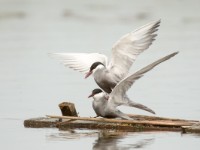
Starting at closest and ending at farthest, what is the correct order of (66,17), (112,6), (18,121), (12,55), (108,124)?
(108,124) < (18,121) < (12,55) < (66,17) < (112,6)

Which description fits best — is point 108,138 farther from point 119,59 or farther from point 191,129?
point 119,59

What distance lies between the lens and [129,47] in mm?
13578

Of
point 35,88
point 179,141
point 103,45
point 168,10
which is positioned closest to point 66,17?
point 168,10

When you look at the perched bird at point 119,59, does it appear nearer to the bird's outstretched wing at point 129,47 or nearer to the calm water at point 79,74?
the bird's outstretched wing at point 129,47

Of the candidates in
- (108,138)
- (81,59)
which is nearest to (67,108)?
(108,138)

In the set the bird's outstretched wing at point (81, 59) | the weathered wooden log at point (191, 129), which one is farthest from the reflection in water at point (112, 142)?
the bird's outstretched wing at point (81, 59)

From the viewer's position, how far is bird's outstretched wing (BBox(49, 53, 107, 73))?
45.5ft

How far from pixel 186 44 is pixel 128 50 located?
8568mm

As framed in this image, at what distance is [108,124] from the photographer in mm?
12398

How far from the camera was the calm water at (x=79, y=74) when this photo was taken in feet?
38.9

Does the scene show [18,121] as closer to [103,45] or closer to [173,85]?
[173,85]

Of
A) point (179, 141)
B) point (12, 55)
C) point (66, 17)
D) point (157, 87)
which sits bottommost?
point (179, 141)

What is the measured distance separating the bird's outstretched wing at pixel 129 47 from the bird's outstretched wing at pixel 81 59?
306 millimetres

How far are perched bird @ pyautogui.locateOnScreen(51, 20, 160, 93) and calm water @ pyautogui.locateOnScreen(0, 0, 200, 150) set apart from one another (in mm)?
736
